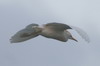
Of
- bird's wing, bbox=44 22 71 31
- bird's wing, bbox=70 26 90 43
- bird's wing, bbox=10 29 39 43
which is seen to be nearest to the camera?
bird's wing, bbox=70 26 90 43

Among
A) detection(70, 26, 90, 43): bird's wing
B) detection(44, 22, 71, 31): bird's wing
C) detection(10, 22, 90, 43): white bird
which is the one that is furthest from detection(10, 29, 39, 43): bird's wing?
detection(70, 26, 90, 43): bird's wing

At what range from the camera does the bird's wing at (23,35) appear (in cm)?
839

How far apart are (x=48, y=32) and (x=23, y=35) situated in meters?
0.89

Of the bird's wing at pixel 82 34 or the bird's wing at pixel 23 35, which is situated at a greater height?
the bird's wing at pixel 23 35

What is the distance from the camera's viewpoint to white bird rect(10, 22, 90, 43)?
7900 millimetres

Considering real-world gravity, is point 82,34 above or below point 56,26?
below

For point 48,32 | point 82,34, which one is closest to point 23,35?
point 48,32

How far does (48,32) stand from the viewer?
8.07 metres

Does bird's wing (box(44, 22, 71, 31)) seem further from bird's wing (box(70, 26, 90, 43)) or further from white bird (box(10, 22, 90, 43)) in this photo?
bird's wing (box(70, 26, 90, 43))

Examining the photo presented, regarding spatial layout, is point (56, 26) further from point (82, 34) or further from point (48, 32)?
point (82, 34)

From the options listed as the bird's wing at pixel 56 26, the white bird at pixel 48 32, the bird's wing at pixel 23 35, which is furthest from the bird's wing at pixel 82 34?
the bird's wing at pixel 23 35

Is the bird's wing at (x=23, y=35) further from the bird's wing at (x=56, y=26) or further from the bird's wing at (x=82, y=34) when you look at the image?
the bird's wing at (x=82, y=34)

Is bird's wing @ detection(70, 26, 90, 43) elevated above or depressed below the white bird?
below

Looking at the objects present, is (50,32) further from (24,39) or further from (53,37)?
(24,39)
